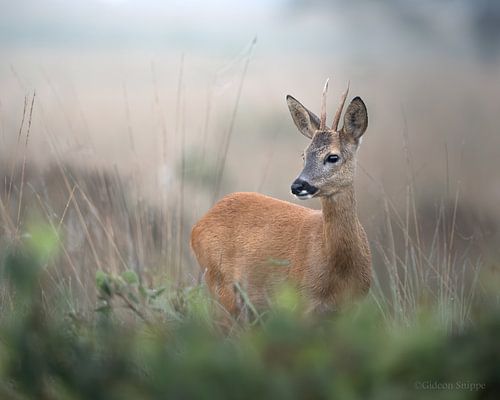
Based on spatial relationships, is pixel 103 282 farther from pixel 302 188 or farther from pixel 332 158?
pixel 332 158

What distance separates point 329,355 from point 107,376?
455 millimetres

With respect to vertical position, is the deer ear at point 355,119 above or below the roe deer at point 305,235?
above

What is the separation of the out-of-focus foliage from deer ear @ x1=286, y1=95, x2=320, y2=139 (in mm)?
2577

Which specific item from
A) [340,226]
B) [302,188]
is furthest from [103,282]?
[340,226]

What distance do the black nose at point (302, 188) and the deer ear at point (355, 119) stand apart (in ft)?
1.47

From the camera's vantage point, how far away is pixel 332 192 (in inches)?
169

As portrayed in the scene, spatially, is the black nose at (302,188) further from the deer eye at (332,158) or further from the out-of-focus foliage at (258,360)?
the out-of-focus foliage at (258,360)

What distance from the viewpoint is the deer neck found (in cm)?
423

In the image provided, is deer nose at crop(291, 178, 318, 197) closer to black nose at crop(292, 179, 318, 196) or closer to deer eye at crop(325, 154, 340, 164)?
black nose at crop(292, 179, 318, 196)

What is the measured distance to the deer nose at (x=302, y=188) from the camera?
4121 mm

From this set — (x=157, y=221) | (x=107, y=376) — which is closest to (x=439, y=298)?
(x=157, y=221)

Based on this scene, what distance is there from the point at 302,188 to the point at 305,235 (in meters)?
0.51

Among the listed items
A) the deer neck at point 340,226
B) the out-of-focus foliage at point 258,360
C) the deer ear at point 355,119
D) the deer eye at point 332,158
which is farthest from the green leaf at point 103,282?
the deer ear at point 355,119

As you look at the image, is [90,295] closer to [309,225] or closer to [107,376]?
[309,225]
